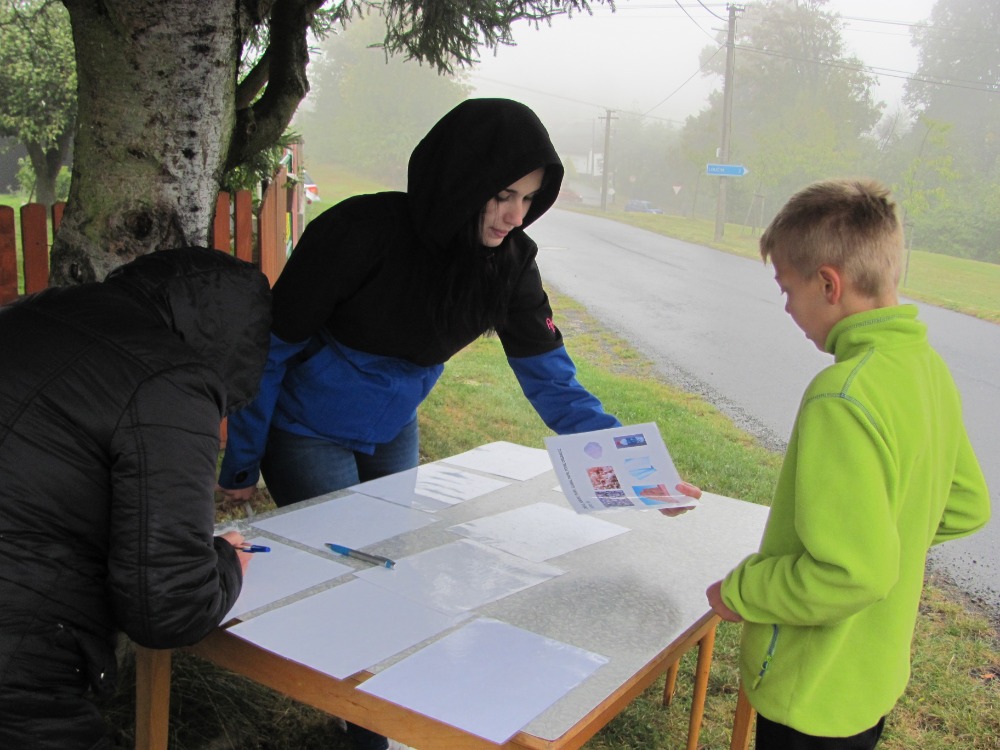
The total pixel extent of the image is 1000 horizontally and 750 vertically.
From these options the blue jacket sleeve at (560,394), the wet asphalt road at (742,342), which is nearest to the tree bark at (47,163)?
the wet asphalt road at (742,342)

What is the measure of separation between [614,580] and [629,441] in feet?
1.05

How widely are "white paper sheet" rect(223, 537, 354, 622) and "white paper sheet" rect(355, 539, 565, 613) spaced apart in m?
0.08

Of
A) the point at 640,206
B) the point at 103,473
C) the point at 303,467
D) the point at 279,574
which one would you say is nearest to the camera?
the point at 103,473

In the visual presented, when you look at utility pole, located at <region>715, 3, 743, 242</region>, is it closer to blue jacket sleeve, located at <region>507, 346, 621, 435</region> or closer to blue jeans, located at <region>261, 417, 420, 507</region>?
blue jacket sleeve, located at <region>507, 346, 621, 435</region>

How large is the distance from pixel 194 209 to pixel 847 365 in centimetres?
171

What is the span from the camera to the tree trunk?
2201 mm

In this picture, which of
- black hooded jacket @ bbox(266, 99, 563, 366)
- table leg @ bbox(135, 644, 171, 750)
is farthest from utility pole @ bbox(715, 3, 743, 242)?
table leg @ bbox(135, 644, 171, 750)

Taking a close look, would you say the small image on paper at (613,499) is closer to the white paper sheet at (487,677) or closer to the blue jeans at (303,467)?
the white paper sheet at (487,677)

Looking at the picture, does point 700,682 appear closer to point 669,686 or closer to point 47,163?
point 669,686

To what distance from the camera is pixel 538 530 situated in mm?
2074

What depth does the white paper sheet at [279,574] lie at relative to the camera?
158 centimetres

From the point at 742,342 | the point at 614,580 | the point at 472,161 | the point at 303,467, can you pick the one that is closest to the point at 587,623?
the point at 614,580

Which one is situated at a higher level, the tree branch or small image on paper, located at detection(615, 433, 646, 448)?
the tree branch

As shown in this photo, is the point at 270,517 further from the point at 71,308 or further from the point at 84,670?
the point at 71,308
